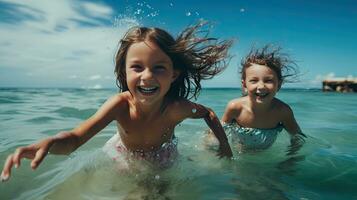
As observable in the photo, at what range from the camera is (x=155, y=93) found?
3359mm

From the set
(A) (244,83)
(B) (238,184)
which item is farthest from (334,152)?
(B) (238,184)

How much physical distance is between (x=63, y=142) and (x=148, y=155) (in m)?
1.31

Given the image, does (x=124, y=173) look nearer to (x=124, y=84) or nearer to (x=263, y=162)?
(x=124, y=84)

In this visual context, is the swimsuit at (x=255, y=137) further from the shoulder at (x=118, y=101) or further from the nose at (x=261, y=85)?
the shoulder at (x=118, y=101)

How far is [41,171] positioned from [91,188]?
3.13 feet

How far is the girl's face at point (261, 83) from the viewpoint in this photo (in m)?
4.79

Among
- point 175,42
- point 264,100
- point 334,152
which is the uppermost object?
point 175,42

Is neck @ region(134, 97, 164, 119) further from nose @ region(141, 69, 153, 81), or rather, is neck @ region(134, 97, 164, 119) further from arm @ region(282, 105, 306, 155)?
arm @ region(282, 105, 306, 155)

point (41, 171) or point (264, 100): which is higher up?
point (264, 100)

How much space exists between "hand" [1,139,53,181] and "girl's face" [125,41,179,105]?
3.51 ft

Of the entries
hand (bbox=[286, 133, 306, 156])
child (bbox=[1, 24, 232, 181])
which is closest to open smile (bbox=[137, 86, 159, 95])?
child (bbox=[1, 24, 232, 181])

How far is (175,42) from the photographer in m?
3.73

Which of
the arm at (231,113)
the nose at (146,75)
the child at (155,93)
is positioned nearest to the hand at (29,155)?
the child at (155,93)

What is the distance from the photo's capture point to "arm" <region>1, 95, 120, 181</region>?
7.11 ft
